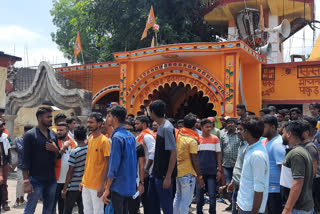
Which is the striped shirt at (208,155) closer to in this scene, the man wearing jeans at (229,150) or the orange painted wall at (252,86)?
the man wearing jeans at (229,150)

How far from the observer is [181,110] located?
46.4 ft

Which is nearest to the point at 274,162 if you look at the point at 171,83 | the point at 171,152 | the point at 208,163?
the point at 171,152

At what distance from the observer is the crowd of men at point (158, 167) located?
3135 mm

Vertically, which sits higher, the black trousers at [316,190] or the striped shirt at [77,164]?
the striped shirt at [77,164]

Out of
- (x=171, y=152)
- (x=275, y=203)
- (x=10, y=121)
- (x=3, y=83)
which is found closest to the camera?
(x=275, y=203)

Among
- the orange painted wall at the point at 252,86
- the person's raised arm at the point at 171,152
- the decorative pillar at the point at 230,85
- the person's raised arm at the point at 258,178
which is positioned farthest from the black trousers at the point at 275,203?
the orange painted wall at the point at 252,86

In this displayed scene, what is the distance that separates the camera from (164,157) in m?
4.30

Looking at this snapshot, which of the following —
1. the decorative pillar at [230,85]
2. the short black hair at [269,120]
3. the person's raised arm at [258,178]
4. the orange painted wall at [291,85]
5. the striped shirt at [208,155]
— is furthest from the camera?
the orange painted wall at [291,85]

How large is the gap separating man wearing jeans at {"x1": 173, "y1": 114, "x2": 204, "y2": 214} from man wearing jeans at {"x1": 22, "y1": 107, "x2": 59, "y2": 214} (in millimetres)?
1634

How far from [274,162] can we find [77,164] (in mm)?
2420

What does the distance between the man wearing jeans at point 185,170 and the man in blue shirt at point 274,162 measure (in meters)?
1.06

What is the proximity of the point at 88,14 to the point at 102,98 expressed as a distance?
560 centimetres

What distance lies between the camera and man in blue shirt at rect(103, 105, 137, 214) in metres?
3.60

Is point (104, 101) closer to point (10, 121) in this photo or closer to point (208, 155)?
point (10, 121)
